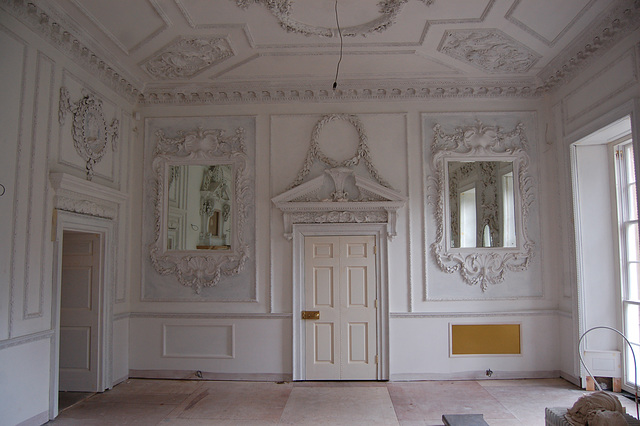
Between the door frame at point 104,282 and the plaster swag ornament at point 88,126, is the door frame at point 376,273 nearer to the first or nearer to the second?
the door frame at point 104,282

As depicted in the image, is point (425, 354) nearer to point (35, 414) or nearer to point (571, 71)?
point (571, 71)

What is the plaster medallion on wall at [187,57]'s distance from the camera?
5016 mm

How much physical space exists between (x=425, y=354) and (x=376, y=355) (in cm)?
63

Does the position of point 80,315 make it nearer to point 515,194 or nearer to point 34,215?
point 34,215

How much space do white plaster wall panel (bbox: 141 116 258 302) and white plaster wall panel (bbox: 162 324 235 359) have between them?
0.37 m

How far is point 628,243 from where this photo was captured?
501cm

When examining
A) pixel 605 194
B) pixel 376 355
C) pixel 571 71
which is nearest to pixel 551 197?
pixel 605 194

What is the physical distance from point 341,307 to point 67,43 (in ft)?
14.0

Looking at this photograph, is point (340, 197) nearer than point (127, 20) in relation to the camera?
No

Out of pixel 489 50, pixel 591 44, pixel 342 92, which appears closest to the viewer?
pixel 591 44

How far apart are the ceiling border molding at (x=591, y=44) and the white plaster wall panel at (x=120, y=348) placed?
20.3ft

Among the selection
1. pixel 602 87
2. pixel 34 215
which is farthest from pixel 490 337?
pixel 34 215

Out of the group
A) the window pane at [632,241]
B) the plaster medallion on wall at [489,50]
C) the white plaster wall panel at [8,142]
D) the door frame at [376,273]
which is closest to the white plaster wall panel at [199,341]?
the door frame at [376,273]

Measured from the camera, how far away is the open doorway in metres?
5.20
